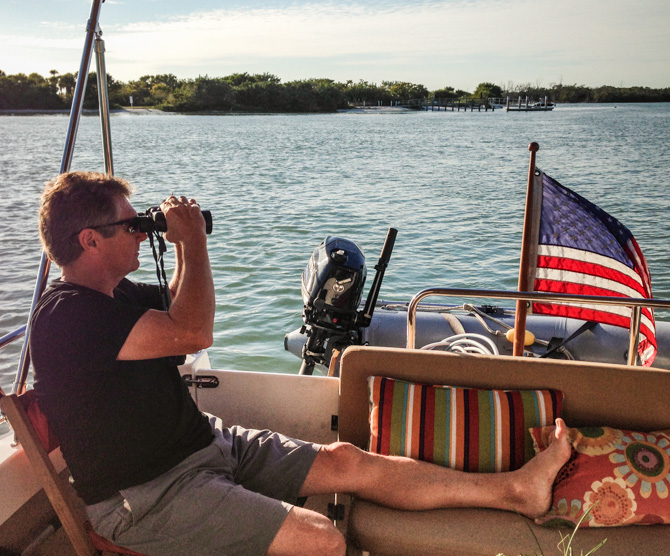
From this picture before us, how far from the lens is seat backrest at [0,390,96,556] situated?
1600 mm

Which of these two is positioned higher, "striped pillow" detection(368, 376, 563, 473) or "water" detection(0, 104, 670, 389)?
"striped pillow" detection(368, 376, 563, 473)

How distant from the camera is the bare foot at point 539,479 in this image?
5.95 ft

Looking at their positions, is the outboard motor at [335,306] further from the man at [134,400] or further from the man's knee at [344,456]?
the man at [134,400]

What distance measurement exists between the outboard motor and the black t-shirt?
50.5 inches

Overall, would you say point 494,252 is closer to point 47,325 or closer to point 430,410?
point 430,410

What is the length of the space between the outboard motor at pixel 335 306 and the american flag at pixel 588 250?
73cm

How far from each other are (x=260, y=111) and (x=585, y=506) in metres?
70.9

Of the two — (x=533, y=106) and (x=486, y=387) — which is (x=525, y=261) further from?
(x=533, y=106)

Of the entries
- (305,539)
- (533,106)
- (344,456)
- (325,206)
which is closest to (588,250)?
(344,456)

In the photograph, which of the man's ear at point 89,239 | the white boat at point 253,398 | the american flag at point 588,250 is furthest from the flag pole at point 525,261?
the man's ear at point 89,239

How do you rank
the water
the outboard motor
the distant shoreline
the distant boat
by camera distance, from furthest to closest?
the distant boat
the distant shoreline
the water
the outboard motor

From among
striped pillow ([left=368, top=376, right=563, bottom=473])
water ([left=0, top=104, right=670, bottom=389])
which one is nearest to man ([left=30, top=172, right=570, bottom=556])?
striped pillow ([left=368, top=376, right=563, bottom=473])

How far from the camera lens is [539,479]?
182 centimetres

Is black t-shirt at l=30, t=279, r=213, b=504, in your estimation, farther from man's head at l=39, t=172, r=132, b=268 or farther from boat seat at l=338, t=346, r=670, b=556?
boat seat at l=338, t=346, r=670, b=556
